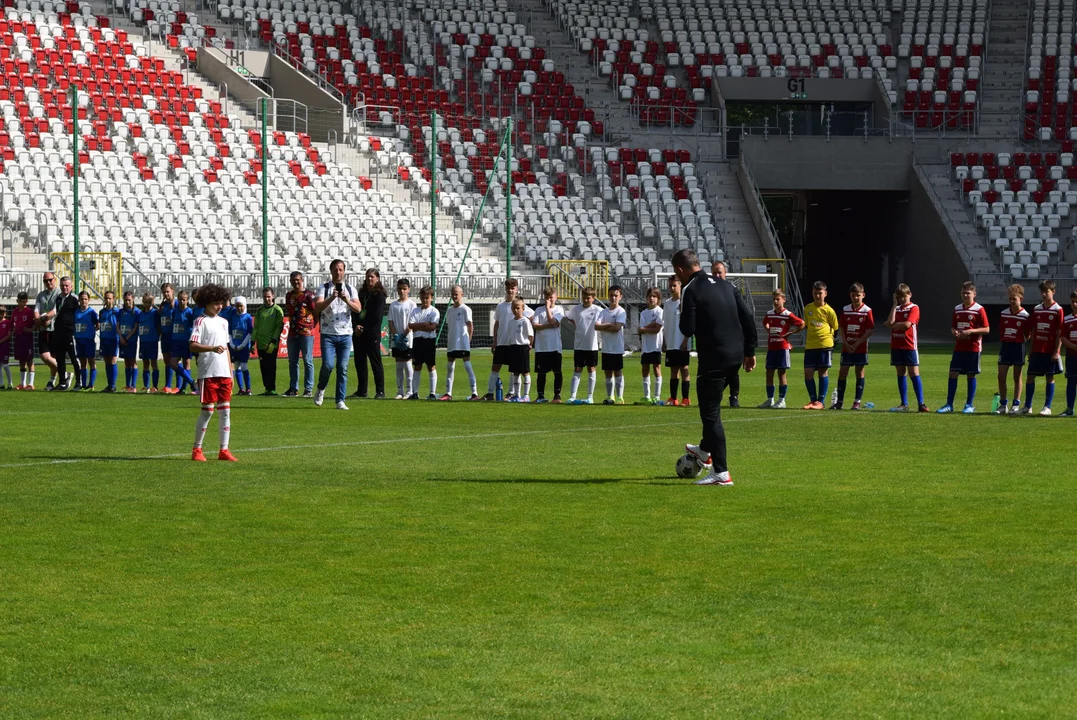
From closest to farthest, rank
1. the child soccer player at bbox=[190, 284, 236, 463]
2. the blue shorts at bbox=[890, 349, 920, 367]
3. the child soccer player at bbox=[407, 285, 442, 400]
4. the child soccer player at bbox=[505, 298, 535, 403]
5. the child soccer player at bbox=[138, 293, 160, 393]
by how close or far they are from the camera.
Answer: the child soccer player at bbox=[190, 284, 236, 463] → the blue shorts at bbox=[890, 349, 920, 367] → the child soccer player at bbox=[505, 298, 535, 403] → the child soccer player at bbox=[407, 285, 442, 400] → the child soccer player at bbox=[138, 293, 160, 393]

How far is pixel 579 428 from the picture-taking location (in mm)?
17734

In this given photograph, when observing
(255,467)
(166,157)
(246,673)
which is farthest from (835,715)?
(166,157)

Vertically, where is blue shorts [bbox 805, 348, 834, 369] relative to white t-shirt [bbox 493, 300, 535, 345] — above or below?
below

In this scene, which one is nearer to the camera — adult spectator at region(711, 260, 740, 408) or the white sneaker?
the white sneaker

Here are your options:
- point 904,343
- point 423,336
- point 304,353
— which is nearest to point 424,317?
point 423,336

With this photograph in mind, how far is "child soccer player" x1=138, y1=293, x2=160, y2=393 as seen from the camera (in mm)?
25453

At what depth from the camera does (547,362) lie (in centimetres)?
2286

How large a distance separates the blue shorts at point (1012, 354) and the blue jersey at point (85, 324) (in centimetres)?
1520

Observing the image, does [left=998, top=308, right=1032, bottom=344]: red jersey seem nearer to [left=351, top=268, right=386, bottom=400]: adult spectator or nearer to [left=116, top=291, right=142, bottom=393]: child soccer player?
[left=351, top=268, right=386, bottom=400]: adult spectator

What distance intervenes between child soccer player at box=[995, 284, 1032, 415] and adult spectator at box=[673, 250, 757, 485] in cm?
Result: 905

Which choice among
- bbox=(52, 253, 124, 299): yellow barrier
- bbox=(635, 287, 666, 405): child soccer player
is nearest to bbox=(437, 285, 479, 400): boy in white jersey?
bbox=(635, 287, 666, 405): child soccer player

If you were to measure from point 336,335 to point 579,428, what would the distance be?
494 cm

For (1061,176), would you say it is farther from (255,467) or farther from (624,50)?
(255,467)

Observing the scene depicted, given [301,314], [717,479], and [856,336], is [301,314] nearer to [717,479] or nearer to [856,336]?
[856,336]
